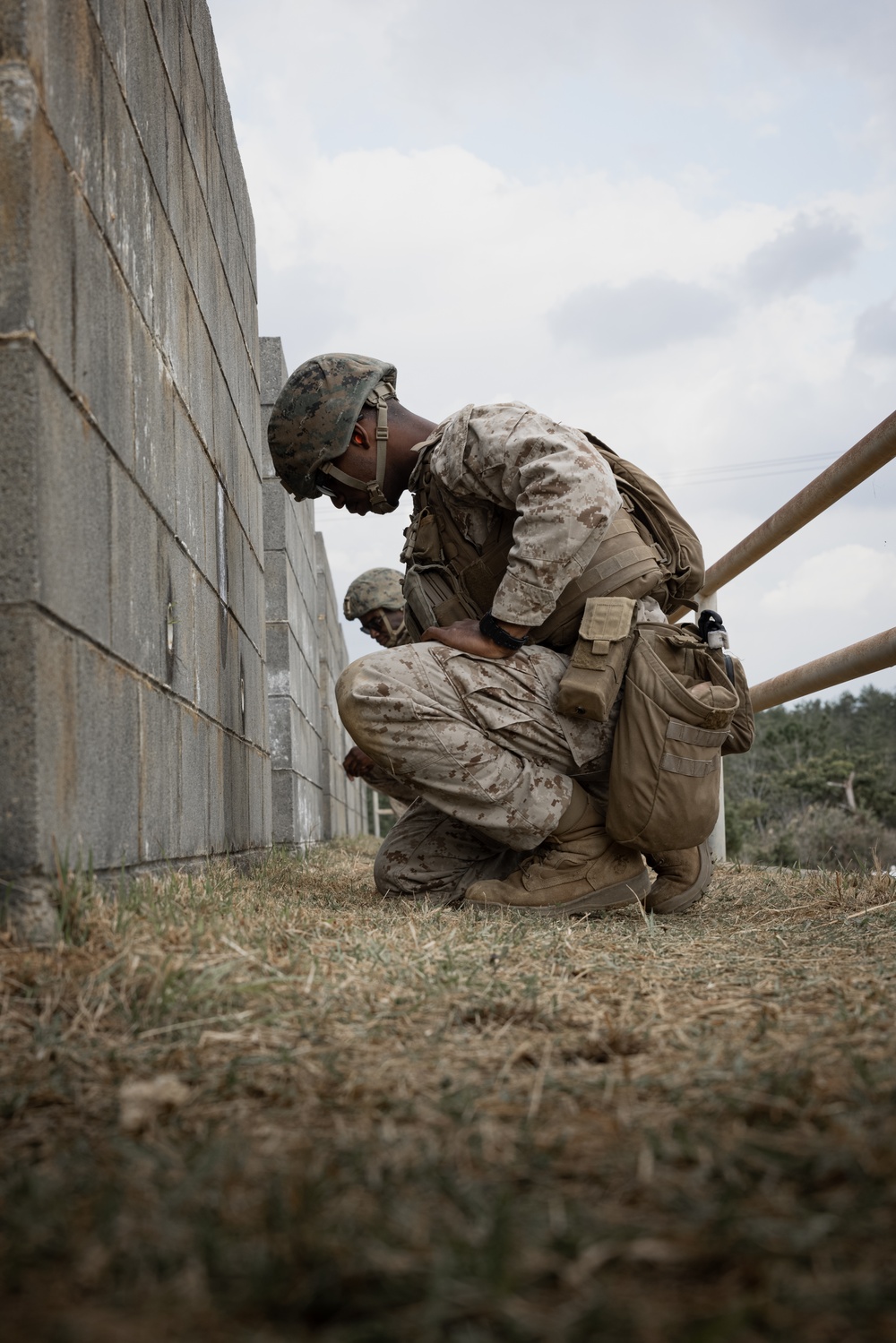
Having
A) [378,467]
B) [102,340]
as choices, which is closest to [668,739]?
[378,467]

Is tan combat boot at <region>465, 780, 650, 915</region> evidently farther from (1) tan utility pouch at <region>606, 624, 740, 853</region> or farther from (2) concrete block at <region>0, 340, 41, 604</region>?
(2) concrete block at <region>0, 340, 41, 604</region>

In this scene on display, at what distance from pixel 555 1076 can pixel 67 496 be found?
0.99m

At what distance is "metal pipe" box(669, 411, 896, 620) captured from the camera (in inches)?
106

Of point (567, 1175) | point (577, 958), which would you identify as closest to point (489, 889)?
point (577, 958)

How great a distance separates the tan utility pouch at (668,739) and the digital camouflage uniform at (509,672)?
0.12m

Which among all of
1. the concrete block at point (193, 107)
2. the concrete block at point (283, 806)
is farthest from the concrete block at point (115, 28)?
the concrete block at point (283, 806)

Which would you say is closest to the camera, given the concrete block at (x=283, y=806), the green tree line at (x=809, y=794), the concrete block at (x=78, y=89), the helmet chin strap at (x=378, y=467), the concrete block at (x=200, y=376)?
the concrete block at (x=78, y=89)

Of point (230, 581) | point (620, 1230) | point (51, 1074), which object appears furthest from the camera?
point (230, 581)

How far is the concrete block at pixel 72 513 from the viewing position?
140 centimetres

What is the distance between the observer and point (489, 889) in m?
2.50

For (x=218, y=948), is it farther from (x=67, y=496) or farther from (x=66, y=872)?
(x=67, y=496)

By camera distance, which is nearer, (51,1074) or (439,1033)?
(51,1074)

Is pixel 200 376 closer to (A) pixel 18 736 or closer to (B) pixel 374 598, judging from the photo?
(A) pixel 18 736

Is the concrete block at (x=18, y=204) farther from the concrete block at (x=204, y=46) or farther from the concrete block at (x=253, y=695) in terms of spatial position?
the concrete block at (x=253, y=695)
